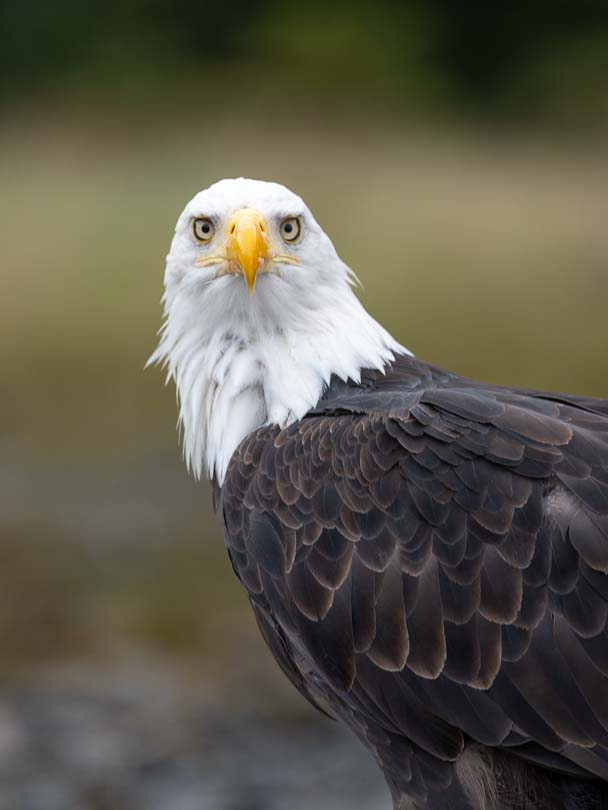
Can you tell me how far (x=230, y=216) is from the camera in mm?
4992

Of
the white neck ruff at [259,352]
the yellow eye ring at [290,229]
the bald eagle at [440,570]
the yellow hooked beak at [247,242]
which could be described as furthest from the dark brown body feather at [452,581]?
the yellow eye ring at [290,229]

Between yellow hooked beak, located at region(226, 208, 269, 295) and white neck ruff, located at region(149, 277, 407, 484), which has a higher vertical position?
yellow hooked beak, located at region(226, 208, 269, 295)

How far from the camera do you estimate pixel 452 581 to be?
440 centimetres

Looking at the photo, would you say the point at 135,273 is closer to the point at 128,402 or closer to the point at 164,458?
the point at 128,402

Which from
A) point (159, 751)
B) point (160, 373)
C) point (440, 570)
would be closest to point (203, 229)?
point (440, 570)

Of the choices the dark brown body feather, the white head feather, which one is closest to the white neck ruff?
the white head feather

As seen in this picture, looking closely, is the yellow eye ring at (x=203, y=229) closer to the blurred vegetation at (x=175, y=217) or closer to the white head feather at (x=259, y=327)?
the white head feather at (x=259, y=327)

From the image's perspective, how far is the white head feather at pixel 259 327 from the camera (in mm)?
5043

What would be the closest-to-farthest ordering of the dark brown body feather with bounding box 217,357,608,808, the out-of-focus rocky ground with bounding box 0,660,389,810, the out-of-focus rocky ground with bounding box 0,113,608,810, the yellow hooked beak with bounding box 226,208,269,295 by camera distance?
the dark brown body feather with bounding box 217,357,608,808
the yellow hooked beak with bounding box 226,208,269,295
the out-of-focus rocky ground with bounding box 0,660,389,810
the out-of-focus rocky ground with bounding box 0,113,608,810

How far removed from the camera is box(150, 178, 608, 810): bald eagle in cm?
433

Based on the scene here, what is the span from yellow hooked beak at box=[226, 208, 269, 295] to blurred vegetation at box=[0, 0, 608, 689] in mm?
4310

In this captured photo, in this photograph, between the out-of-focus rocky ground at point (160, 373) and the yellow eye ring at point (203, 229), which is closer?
the yellow eye ring at point (203, 229)

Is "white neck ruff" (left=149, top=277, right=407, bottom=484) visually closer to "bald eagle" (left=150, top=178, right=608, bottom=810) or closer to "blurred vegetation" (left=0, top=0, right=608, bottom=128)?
"bald eagle" (left=150, top=178, right=608, bottom=810)

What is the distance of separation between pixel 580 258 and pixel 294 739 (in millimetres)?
7167
